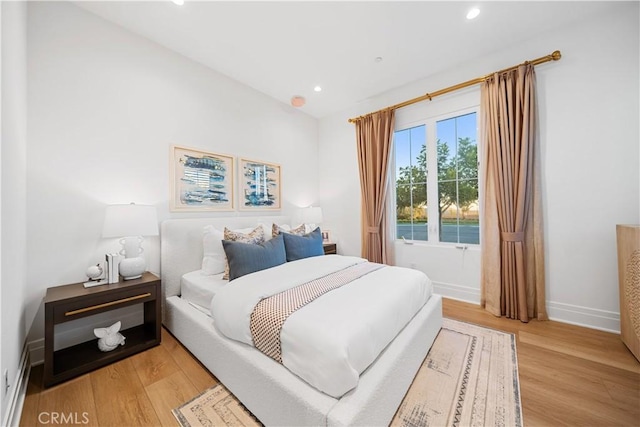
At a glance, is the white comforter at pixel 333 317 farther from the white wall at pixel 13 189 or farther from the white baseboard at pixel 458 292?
the white baseboard at pixel 458 292

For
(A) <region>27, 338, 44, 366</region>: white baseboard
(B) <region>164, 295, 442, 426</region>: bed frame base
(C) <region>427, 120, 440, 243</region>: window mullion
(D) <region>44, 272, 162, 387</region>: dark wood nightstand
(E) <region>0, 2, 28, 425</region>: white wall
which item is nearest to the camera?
(B) <region>164, 295, 442, 426</region>: bed frame base

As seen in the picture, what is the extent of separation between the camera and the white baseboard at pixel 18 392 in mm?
1244

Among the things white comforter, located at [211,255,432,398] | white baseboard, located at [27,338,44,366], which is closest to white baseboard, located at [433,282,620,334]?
white comforter, located at [211,255,432,398]

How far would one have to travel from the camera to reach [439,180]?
3162mm

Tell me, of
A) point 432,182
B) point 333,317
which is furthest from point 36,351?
point 432,182

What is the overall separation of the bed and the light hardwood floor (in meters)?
0.20

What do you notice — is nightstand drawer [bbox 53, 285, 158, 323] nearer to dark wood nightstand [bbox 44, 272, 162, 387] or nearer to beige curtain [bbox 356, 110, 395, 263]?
dark wood nightstand [bbox 44, 272, 162, 387]

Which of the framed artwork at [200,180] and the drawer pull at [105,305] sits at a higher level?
the framed artwork at [200,180]

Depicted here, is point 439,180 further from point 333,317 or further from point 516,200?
point 333,317

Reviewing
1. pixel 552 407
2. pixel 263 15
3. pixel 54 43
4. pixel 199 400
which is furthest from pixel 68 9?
pixel 552 407

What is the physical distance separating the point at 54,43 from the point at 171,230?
1.71 m

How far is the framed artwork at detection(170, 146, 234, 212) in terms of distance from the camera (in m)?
2.59

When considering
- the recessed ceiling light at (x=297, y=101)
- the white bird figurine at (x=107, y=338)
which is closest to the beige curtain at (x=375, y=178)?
the recessed ceiling light at (x=297, y=101)
